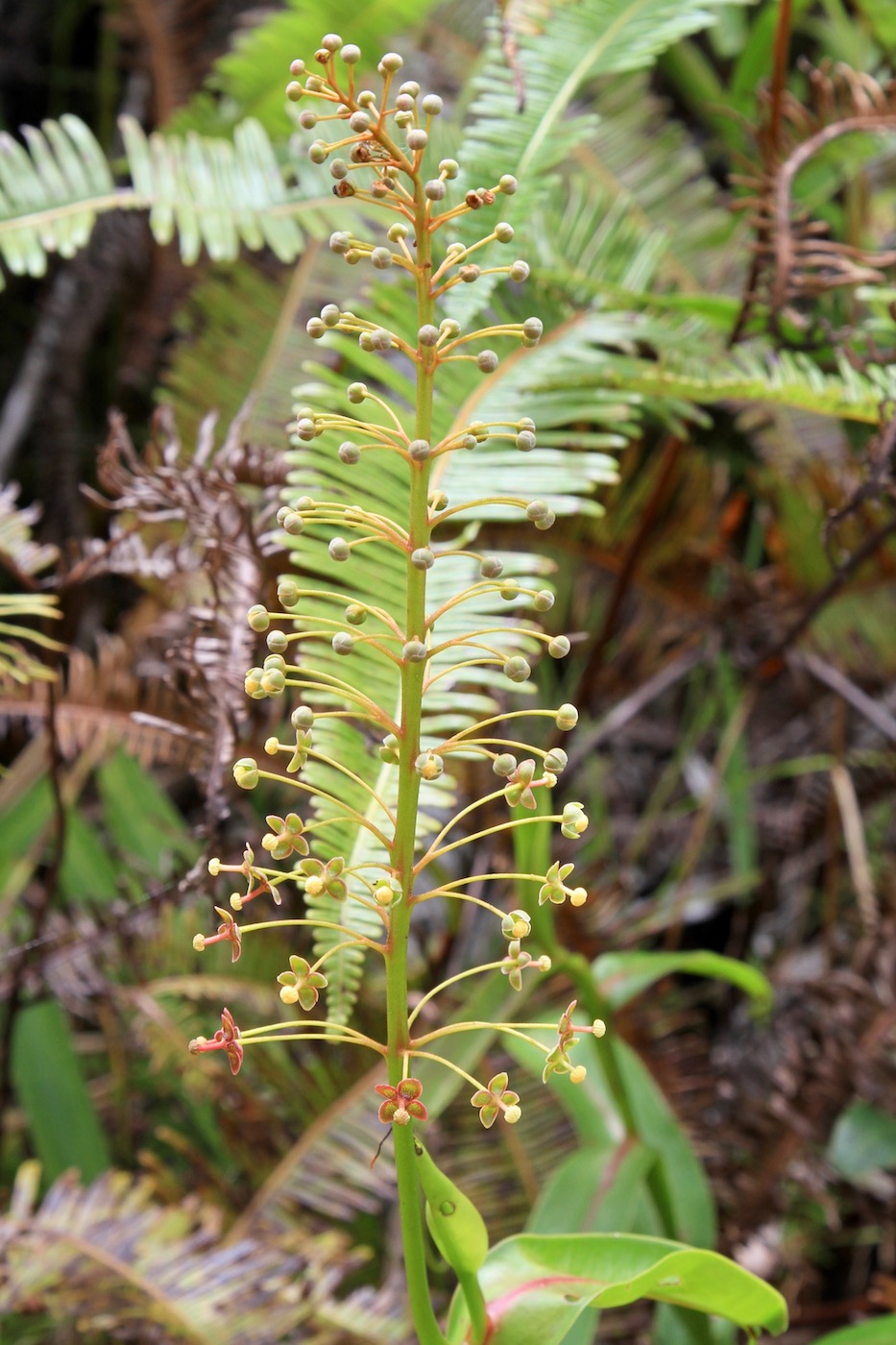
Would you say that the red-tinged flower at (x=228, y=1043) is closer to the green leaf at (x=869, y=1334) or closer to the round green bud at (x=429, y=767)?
the round green bud at (x=429, y=767)

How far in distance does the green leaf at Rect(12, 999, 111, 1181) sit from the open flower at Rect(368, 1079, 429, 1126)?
623 mm

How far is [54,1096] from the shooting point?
94 centimetres

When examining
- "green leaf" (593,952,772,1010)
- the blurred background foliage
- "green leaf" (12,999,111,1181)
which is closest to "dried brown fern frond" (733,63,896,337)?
the blurred background foliage

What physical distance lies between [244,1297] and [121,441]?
1.82ft

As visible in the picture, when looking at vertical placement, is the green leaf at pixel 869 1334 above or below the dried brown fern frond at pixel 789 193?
below

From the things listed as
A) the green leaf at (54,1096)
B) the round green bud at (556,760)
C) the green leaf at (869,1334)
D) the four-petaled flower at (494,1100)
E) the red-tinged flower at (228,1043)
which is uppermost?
the round green bud at (556,760)

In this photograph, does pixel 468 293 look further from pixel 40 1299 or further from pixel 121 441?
pixel 40 1299

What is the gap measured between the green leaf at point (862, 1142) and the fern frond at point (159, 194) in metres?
0.82

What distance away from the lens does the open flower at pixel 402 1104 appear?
385 mm

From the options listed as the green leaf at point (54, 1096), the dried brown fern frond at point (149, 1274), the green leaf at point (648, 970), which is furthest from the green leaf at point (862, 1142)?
the green leaf at point (54, 1096)

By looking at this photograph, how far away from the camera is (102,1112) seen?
108 cm

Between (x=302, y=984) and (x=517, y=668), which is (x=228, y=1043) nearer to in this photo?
(x=302, y=984)

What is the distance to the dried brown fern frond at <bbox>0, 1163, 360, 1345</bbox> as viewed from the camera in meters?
0.71

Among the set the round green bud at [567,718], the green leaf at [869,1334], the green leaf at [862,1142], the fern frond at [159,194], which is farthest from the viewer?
the green leaf at [862,1142]
